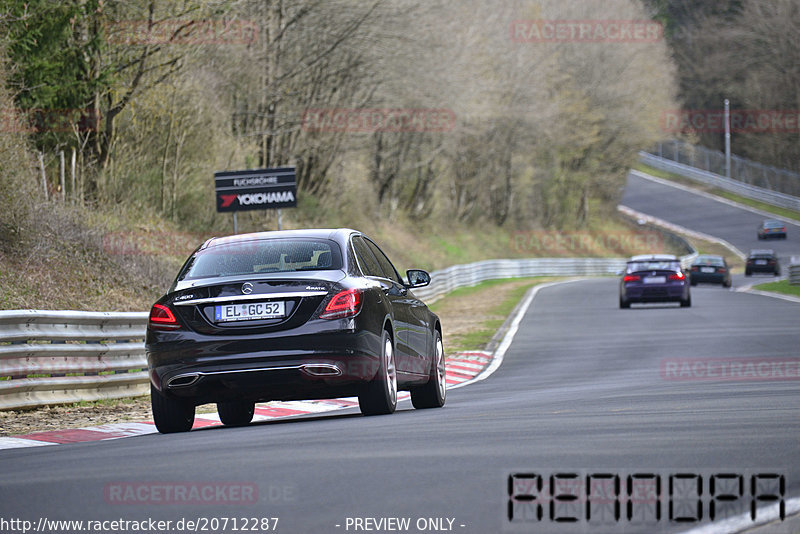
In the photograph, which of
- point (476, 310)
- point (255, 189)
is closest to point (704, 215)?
point (476, 310)

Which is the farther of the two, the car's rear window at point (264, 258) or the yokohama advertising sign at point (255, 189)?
the yokohama advertising sign at point (255, 189)

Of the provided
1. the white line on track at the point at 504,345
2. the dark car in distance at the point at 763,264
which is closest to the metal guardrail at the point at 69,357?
the white line on track at the point at 504,345

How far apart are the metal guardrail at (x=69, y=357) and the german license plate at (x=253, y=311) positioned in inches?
136

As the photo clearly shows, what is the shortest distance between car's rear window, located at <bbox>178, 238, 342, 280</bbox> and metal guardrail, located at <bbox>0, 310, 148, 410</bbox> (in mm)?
2879

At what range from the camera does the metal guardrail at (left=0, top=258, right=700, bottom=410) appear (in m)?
13.0

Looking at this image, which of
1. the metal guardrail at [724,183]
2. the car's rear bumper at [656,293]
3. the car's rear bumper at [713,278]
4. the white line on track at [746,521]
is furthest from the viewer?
Answer: the metal guardrail at [724,183]

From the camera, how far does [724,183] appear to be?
106500 mm

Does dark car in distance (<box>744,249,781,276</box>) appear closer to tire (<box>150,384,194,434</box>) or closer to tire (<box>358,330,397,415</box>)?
tire (<box>358,330,397,415</box>)

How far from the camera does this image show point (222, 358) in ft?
33.8

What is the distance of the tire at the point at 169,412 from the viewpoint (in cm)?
1079

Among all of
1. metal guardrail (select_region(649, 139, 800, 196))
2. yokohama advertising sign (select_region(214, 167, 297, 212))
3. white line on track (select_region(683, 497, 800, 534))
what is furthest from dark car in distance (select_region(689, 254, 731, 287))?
metal guardrail (select_region(649, 139, 800, 196))

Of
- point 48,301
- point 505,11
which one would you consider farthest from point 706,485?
point 505,11

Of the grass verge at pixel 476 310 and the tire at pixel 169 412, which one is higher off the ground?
the tire at pixel 169 412

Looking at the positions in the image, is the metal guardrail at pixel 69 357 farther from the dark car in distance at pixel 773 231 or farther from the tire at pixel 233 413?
the dark car in distance at pixel 773 231
